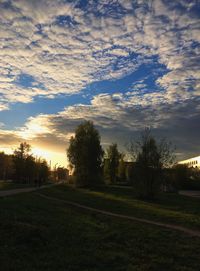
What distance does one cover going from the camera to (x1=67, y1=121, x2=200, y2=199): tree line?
146 feet

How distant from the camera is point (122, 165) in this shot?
351 ft

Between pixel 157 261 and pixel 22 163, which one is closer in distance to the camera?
pixel 157 261

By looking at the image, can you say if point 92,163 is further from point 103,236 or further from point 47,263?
point 47,263

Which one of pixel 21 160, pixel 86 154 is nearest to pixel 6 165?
pixel 21 160

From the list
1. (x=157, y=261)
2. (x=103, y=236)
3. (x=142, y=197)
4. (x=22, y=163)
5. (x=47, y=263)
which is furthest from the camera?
(x=22, y=163)

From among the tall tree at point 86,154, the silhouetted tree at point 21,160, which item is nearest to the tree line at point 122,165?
the tall tree at point 86,154

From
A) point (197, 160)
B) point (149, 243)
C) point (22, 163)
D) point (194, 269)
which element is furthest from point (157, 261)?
point (197, 160)

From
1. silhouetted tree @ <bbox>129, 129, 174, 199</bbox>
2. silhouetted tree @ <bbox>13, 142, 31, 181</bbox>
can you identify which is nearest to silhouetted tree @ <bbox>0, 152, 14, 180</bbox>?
silhouetted tree @ <bbox>13, 142, 31, 181</bbox>

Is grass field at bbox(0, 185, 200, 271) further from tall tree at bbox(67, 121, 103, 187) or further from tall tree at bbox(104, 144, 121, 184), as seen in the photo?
tall tree at bbox(104, 144, 121, 184)

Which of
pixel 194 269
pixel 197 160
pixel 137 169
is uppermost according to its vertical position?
pixel 197 160

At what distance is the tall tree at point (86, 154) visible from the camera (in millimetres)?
68500

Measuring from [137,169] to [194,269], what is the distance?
35.2 metres

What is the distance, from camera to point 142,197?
145ft

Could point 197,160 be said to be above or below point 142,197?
above
